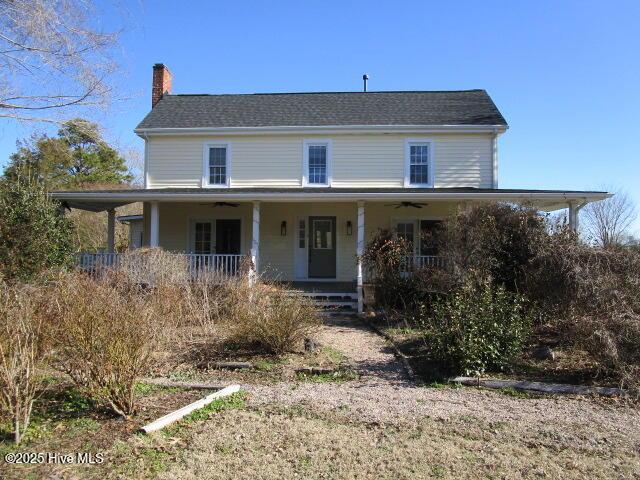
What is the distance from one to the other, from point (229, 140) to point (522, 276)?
412 inches

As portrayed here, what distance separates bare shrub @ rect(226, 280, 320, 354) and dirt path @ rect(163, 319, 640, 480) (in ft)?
4.21

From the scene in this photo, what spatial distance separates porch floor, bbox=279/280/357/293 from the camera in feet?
46.8

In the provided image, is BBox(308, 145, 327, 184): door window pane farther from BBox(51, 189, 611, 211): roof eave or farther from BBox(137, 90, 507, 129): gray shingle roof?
BBox(51, 189, 611, 211): roof eave

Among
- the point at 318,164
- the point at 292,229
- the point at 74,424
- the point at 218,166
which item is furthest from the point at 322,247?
the point at 74,424

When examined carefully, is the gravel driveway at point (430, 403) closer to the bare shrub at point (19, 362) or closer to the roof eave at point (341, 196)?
the bare shrub at point (19, 362)

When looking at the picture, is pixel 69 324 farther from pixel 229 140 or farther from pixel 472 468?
pixel 229 140

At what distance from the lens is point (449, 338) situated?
6.89m

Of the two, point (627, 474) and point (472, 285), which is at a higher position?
point (472, 285)

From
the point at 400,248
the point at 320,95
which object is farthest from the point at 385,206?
the point at 320,95

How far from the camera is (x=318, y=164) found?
52.6 feet

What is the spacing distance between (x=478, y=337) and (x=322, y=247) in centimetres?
999

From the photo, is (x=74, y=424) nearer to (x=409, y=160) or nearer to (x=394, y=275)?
(x=394, y=275)

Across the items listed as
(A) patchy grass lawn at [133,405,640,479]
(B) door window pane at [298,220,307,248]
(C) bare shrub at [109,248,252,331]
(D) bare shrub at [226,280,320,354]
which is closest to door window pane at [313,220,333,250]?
(B) door window pane at [298,220,307,248]

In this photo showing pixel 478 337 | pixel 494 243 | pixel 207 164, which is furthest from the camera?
pixel 207 164
